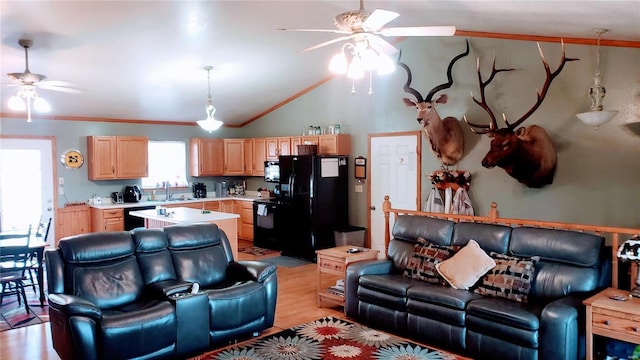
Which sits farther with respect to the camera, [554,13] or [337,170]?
[337,170]

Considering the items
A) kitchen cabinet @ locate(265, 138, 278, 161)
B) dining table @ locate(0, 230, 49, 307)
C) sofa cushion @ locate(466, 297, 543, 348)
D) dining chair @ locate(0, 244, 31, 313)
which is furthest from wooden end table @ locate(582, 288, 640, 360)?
kitchen cabinet @ locate(265, 138, 278, 161)

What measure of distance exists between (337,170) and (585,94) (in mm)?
3691

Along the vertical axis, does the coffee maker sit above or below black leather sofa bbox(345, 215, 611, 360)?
above

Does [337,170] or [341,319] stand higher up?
[337,170]

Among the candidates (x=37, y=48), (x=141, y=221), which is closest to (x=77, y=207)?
(x=141, y=221)

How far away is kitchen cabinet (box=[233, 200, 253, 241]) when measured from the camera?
8.95 metres

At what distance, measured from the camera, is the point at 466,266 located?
13.6ft

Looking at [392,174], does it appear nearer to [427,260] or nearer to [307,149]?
[307,149]

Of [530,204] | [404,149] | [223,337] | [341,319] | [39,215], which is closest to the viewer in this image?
[223,337]

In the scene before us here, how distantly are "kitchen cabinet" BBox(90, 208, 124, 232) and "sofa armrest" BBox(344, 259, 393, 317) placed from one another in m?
4.72

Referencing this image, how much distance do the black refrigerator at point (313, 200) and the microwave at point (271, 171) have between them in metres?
0.61

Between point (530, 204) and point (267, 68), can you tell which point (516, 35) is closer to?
point (530, 204)

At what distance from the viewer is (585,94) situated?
4.93 metres

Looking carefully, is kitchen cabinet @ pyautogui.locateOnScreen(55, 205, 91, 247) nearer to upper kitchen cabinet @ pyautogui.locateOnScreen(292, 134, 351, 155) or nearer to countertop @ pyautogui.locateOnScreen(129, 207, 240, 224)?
countertop @ pyautogui.locateOnScreen(129, 207, 240, 224)
